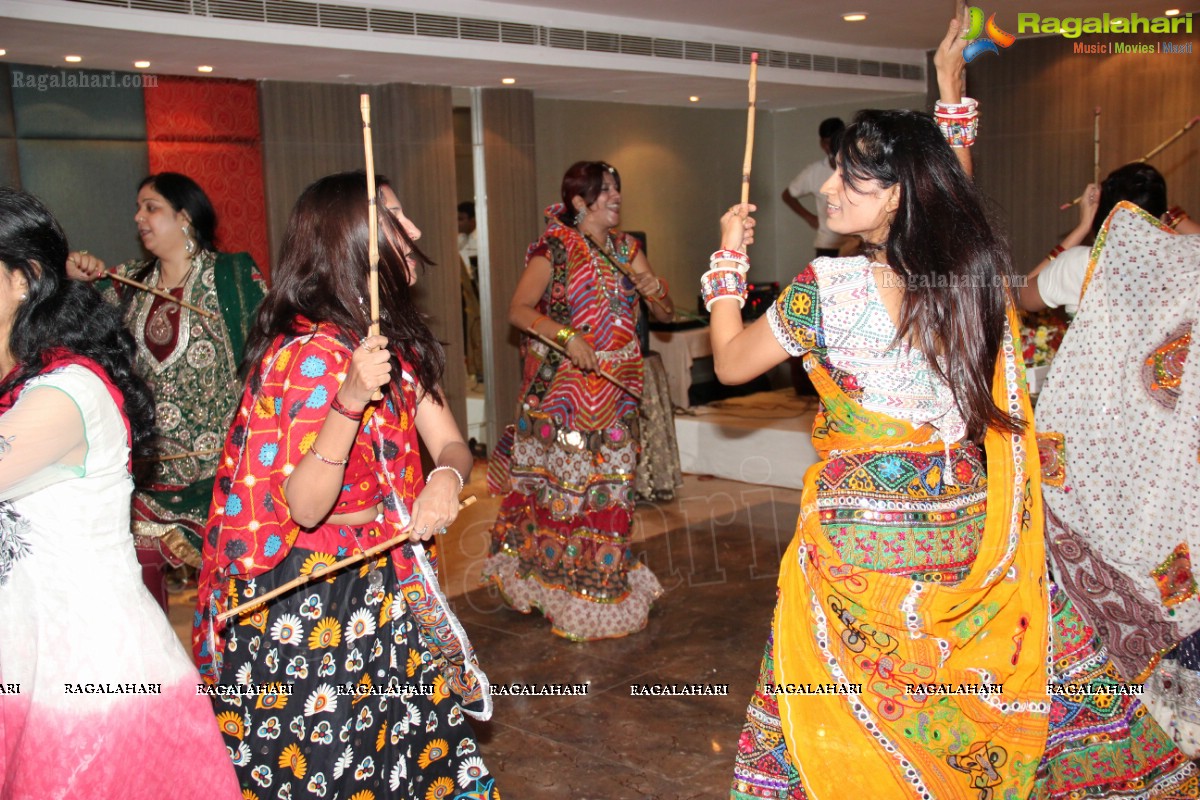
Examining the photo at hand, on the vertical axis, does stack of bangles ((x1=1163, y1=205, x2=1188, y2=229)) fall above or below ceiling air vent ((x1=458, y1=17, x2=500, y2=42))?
below

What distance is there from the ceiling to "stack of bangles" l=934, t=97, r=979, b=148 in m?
3.11

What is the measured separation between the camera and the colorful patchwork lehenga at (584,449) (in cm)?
403

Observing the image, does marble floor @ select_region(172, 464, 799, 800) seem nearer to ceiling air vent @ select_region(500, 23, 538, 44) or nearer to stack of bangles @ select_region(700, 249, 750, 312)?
stack of bangles @ select_region(700, 249, 750, 312)

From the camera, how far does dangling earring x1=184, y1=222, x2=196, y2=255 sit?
12.0 feet

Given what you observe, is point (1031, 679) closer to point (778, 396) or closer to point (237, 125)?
point (237, 125)

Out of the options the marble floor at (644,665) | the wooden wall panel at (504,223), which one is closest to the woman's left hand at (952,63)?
the marble floor at (644,665)

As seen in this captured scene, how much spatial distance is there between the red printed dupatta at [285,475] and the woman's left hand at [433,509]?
0.14 m

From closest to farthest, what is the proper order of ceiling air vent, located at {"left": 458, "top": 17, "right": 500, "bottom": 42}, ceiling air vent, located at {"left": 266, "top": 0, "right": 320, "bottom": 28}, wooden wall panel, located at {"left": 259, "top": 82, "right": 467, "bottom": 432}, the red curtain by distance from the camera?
1. ceiling air vent, located at {"left": 266, "top": 0, "right": 320, "bottom": 28}
2. ceiling air vent, located at {"left": 458, "top": 17, "right": 500, "bottom": 42}
3. the red curtain
4. wooden wall panel, located at {"left": 259, "top": 82, "right": 467, "bottom": 432}

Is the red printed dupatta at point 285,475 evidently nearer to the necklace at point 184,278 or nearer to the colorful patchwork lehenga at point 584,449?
the necklace at point 184,278

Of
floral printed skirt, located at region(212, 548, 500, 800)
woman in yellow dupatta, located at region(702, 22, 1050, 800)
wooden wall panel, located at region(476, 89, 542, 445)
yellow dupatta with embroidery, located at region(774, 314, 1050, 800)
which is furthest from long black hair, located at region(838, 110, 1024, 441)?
wooden wall panel, located at region(476, 89, 542, 445)

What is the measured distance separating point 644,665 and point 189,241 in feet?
6.56

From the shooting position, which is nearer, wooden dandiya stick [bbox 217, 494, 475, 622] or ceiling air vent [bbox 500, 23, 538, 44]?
wooden dandiya stick [bbox 217, 494, 475, 622]

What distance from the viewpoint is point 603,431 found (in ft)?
13.3

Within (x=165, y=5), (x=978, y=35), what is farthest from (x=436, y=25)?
(x=978, y=35)
